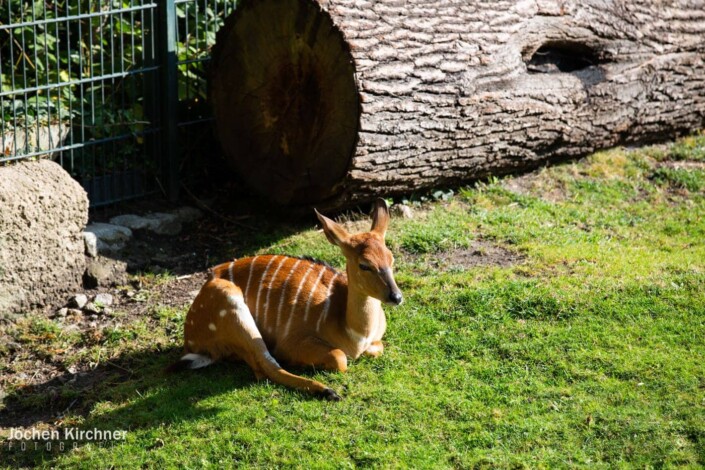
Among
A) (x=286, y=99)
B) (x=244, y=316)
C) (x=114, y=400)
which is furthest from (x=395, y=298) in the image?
(x=286, y=99)

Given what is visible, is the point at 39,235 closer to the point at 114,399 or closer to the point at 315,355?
the point at 114,399

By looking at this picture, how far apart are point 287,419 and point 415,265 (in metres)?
2.18

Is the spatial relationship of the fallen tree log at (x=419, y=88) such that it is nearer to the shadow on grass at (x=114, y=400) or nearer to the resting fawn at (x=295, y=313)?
the resting fawn at (x=295, y=313)

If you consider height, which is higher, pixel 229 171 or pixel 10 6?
pixel 10 6

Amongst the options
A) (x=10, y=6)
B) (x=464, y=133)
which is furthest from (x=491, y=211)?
(x=10, y=6)

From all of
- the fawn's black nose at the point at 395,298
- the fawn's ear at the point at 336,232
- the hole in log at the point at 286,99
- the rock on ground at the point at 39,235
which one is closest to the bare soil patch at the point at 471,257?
the hole in log at the point at 286,99

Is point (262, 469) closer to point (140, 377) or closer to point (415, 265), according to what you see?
point (140, 377)

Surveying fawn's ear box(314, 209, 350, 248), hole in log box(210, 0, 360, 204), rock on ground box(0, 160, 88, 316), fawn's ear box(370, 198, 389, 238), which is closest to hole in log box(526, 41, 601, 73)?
hole in log box(210, 0, 360, 204)

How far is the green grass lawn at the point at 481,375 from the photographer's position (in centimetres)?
518

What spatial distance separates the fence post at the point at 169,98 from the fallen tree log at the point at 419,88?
12.7 inches

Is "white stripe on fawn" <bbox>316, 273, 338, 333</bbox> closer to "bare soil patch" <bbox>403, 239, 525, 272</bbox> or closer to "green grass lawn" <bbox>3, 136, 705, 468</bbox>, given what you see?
"green grass lawn" <bbox>3, 136, 705, 468</bbox>

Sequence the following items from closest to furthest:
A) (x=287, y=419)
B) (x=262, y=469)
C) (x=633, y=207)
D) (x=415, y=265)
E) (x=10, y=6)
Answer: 1. (x=262, y=469)
2. (x=287, y=419)
3. (x=415, y=265)
4. (x=10, y=6)
5. (x=633, y=207)

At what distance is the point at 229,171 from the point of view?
28.7 ft

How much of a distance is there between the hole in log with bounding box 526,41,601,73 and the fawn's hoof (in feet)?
13.4
